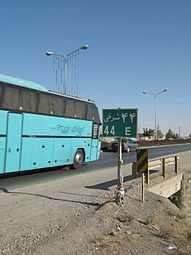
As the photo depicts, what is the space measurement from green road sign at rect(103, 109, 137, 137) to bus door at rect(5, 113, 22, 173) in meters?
4.17

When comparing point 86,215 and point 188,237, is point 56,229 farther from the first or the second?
point 188,237

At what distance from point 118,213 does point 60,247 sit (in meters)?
2.21

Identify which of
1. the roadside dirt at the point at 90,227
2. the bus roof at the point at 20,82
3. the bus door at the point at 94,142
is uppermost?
the bus roof at the point at 20,82

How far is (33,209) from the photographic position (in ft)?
20.6

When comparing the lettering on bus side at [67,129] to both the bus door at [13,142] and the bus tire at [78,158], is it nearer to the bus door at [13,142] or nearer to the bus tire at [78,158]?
the bus tire at [78,158]

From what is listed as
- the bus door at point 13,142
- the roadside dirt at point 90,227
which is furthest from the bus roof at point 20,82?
the roadside dirt at point 90,227

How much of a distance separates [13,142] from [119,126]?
477 centimetres

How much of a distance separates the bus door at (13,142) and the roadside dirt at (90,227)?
7.97 ft

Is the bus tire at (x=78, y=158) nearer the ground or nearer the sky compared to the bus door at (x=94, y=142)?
nearer the ground

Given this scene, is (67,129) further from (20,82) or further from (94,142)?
(20,82)

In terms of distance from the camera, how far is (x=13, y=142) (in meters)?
9.91

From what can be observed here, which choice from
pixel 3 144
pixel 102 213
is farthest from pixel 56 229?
pixel 3 144

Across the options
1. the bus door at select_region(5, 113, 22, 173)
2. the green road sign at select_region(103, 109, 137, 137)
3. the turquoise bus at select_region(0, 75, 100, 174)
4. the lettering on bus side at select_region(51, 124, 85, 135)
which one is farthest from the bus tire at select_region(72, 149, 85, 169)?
the green road sign at select_region(103, 109, 137, 137)

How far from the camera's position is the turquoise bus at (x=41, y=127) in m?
9.73
